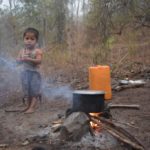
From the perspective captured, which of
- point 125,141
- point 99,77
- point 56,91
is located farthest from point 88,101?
point 56,91

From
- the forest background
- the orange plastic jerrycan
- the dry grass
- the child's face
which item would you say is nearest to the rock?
the child's face

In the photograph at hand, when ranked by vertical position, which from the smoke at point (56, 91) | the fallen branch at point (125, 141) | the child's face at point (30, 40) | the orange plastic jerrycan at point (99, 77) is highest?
the child's face at point (30, 40)

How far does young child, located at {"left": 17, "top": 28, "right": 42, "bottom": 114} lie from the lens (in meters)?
5.48

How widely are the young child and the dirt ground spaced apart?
34cm

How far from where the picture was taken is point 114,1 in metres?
8.04

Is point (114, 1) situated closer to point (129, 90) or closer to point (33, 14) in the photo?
point (129, 90)

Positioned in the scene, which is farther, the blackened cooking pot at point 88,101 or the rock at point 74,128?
the blackened cooking pot at point 88,101

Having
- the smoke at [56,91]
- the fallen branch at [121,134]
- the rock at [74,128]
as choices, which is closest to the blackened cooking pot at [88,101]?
the fallen branch at [121,134]

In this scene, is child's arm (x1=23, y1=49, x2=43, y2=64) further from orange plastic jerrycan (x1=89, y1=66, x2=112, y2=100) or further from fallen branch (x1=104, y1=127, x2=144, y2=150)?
fallen branch (x1=104, y1=127, x2=144, y2=150)

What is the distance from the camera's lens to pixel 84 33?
12.7 metres

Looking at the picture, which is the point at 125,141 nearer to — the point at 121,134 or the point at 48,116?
the point at 121,134

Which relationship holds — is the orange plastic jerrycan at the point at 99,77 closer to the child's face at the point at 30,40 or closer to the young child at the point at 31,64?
the young child at the point at 31,64

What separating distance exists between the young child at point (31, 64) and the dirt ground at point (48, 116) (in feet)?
1.12

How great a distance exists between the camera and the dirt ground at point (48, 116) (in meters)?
4.34
